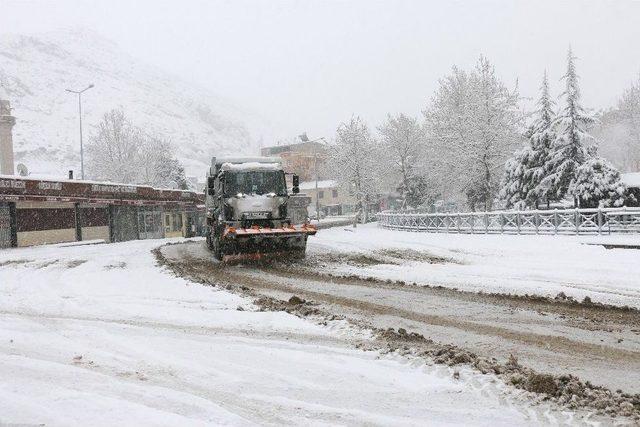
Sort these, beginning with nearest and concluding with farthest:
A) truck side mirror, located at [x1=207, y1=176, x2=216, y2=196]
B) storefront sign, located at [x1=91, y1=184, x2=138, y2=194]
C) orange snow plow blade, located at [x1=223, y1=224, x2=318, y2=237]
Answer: orange snow plow blade, located at [x1=223, y1=224, x2=318, y2=237] → truck side mirror, located at [x1=207, y1=176, x2=216, y2=196] → storefront sign, located at [x1=91, y1=184, x2=138, y2=194]

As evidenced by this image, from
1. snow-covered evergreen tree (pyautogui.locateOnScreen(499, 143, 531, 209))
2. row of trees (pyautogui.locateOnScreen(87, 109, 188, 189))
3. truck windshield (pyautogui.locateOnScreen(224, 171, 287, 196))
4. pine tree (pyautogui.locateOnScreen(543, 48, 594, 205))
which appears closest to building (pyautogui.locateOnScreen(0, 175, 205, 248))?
row of trees (pyautogui.locateOnScreen(87, 109, 188, 189))

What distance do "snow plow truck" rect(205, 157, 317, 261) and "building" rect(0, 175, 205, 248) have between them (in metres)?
16.8

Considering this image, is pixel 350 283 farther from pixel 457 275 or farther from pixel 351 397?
pixel 351 397

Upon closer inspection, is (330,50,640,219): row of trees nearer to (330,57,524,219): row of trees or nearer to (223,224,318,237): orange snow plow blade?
(330,57,524,219): row of trees

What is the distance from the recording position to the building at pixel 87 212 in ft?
92.2


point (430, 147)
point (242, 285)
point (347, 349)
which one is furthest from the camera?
point (430, 147)

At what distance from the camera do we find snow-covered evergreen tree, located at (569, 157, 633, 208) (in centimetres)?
2736

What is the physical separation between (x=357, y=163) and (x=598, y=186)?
108ft

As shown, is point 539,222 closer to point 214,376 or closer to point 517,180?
point 517,180

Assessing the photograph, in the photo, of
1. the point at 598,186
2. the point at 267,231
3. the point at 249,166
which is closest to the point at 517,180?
the point at 598,186

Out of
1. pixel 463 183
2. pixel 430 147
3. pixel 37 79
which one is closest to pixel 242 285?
pixel 463 183

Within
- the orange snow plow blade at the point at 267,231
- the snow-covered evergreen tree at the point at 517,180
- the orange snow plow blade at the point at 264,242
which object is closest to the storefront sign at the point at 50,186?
the orange snow plow blade at the point at 264,242

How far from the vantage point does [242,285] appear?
10.8 meters

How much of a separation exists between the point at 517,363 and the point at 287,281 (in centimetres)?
714
